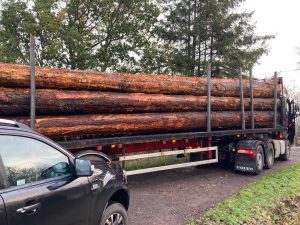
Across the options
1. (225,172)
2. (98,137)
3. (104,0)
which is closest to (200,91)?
(225,172)

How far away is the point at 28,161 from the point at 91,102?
3831mm

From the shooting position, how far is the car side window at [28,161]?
294 cm

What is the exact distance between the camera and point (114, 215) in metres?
4.43

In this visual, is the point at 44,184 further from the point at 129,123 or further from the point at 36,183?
the point at 129,123

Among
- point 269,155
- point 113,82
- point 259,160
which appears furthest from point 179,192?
point 269,155

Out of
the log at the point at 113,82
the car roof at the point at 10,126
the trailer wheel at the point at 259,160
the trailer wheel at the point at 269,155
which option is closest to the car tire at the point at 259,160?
the trailer wheel at the point at 259,160

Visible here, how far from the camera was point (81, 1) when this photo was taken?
2164 centimetres

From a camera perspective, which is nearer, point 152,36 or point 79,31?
point 79,31

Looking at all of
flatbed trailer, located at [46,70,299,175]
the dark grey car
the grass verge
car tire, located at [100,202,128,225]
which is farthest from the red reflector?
the dark grey car

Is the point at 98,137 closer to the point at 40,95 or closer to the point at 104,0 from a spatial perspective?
the point at 40,95

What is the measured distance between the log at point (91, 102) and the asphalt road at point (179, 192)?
74.5 inches

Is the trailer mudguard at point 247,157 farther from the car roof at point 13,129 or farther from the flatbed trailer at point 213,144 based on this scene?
the car roof at point 13,129

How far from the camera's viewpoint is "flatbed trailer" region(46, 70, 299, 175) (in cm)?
744

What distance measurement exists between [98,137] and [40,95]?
61.7 inches
